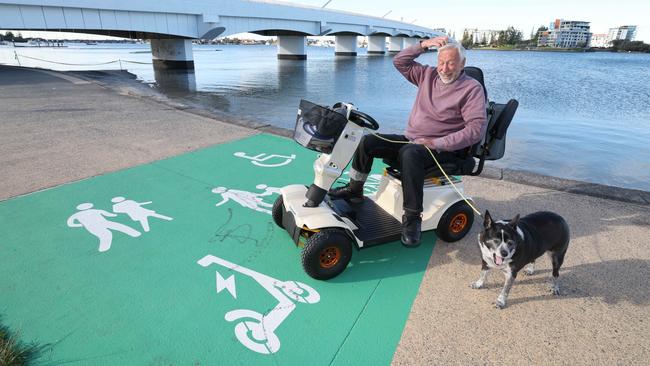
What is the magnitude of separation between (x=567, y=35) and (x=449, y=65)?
162 meters

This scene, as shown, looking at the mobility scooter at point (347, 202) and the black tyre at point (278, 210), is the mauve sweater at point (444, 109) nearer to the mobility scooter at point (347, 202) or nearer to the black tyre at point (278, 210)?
the mobility scooter at point (347, 202)

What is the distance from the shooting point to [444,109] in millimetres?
3146

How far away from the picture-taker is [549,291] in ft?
9.18

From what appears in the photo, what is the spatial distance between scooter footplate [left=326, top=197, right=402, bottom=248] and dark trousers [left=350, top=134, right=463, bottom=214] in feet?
0.90

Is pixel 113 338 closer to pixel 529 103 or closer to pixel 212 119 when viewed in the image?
pixel 212 119

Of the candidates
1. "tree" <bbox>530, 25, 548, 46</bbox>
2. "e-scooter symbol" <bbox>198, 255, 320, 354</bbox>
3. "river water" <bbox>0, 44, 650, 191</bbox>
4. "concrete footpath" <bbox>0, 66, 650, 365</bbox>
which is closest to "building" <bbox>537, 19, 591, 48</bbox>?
"tree" <bbox>530, 25, 548, 46</bbox>

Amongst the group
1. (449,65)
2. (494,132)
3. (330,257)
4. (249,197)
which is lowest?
(249,197)

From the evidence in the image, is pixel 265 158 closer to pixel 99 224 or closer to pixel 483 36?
pixel 99 224

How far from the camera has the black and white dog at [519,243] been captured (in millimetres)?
2393

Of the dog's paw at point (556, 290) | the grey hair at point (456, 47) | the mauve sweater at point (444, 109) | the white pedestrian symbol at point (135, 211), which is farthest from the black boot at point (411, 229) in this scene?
the white pedestrian symbol at point (135, 211)

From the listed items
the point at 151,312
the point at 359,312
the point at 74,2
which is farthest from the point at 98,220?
the point at 74,2

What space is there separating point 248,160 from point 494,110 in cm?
353

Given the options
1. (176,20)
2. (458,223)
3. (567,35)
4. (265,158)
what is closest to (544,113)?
(265,158)

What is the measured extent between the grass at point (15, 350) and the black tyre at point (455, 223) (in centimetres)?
309
